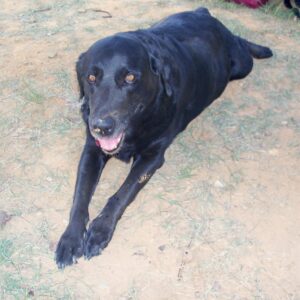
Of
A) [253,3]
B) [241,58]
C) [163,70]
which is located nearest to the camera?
[163,70]

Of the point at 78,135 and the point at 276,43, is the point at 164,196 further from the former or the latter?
the point at 276,43

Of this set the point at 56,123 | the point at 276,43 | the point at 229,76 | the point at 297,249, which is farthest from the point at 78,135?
the point at 276,43

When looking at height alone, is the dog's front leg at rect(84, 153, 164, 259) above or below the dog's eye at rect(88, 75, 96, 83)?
below

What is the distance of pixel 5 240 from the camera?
286 cm

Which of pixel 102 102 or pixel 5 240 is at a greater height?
pixel 102 102

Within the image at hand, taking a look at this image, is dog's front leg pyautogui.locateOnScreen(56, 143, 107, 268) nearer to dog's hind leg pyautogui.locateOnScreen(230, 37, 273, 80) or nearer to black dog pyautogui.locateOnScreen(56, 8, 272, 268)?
black dog pyautogui.locateOnScreen(56, 8, 272, 268)

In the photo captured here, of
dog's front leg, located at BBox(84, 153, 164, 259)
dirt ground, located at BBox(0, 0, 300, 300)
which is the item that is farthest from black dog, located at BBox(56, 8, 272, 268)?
dirt ground, located at BBox(0, 0, 300, 300)

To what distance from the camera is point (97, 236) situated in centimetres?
283

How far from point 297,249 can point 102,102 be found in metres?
1.29

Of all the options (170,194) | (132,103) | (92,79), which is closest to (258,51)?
(170,194)

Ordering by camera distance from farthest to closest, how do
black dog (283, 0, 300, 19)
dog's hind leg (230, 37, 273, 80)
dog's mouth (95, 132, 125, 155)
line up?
black dog (283, 0, 300, 19) → dog's hind leg (230, 37, 273, 80) → dog's mouth (95, 132, 125, 155)

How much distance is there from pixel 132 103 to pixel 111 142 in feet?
0.80

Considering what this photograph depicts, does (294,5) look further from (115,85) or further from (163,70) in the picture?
(115,85)

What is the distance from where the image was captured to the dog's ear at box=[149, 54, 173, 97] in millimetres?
3041
